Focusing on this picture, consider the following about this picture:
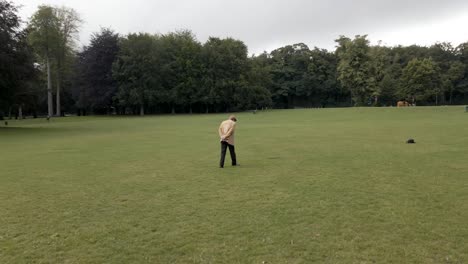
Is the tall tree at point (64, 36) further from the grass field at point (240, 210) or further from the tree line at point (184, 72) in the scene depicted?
the grass field at point (240, 210)

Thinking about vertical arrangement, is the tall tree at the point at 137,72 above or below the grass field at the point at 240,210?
above

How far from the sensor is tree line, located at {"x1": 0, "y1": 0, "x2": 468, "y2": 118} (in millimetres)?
67600

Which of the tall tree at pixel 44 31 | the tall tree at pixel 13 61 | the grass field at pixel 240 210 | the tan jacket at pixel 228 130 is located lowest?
the grass field at pixel 240 210

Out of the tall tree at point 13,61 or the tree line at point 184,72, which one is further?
the tree line at point 184,72

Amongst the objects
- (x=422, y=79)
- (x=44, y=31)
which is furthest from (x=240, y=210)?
(x=422, y=79)

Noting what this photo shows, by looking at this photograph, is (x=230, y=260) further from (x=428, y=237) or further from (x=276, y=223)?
(x=428, y=237)

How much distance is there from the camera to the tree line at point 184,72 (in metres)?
67.6

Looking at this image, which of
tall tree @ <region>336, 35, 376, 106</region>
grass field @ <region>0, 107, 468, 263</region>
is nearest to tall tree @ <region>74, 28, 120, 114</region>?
tall tree @ <region>336, 35, 376, 106</region>

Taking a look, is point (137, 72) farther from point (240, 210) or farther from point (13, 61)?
point (240, 210)

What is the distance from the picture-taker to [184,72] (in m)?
75.3

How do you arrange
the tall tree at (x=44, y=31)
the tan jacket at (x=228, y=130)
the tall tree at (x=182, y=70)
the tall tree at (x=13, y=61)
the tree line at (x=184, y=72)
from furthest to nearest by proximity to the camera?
the tall tree at (x=182, y=70) → the tree line at (x=184, y=72) → the tall tree at (x=44, y=31) → the tall tree at (x=13, y=61) → the tan jacket at (x=228, y=130)

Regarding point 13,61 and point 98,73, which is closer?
point 13,61

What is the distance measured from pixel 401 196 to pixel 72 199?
8111 mm

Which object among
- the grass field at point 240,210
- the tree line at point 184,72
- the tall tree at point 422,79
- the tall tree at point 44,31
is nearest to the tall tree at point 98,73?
the tree line at point 184,72
